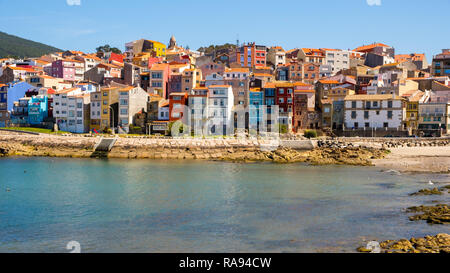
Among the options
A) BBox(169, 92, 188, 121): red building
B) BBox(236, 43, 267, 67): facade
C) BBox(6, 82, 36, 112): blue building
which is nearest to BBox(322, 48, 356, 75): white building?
BBox(236, 43, 267, 67): facade

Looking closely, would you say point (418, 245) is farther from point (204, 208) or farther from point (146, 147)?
point (146, 147)

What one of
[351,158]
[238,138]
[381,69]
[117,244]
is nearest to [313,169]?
[351,158]

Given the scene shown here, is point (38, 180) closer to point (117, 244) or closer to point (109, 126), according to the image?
point (117, 244)

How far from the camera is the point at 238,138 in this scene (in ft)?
189

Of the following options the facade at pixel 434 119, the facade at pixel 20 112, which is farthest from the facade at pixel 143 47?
the facade at pixel 434 119

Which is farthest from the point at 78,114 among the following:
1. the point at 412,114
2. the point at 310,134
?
the point at 412,114

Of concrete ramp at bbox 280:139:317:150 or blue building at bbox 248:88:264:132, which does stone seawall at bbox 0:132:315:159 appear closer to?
concrete ramp at bbox 280:139:317:150

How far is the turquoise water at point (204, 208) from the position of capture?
703 inches

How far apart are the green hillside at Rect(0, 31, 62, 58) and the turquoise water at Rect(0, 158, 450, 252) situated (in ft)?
476

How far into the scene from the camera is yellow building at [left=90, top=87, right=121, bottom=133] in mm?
71688

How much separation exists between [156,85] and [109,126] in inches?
520

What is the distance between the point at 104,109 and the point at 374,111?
41.8m

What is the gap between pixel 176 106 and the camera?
69.4 metres

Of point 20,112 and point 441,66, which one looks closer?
point 20,112
